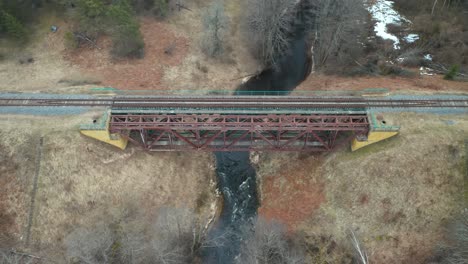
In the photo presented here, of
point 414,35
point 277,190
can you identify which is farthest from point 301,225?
point 414,35

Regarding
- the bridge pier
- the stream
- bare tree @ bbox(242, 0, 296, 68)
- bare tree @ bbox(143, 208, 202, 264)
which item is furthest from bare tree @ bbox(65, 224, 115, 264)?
bare tree @ bbox(242, 0, 296, 68)

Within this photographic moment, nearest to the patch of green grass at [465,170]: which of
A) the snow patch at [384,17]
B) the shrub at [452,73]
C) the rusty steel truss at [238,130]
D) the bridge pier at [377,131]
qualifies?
the bridge pier at [377,131]

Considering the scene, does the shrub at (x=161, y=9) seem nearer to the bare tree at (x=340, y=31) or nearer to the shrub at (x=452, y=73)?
the bare tree at (x=340, y=31)

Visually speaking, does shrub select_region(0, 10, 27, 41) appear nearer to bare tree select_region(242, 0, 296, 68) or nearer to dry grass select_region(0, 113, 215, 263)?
dry grass select_region(0, 113, 215, 263)

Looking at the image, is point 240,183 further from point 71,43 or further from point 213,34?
point 71,43

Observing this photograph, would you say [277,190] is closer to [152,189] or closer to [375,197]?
[375,197]

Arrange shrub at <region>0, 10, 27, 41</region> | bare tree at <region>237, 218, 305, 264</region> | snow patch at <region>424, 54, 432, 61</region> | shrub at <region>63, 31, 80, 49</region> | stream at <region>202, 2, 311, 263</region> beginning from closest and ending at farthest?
1. bare tree at <region>237, 218, 305, 264</region>
2. stream at <region>202, 2, 311, 263</region>
3. shrub at <region>0, 10, 27, 41</region>
4. snow patch at <region>424, 54, 432, 61</region>
5. shrub at <region>63, 31, 80, 49</region>
